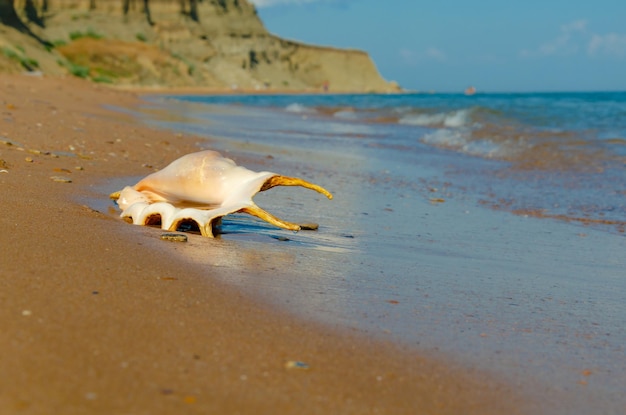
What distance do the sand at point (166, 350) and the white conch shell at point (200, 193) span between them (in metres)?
0.56

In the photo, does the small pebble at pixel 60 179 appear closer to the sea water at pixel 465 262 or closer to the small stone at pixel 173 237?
the sea water at pixel 465 262

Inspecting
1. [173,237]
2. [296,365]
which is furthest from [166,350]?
[173,237]

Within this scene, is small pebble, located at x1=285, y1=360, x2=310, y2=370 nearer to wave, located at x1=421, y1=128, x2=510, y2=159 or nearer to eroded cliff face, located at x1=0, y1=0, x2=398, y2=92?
wave, located at x1=421, y1=128, x2=510, y2=159

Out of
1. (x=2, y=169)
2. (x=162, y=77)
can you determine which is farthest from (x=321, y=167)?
(x=162, y=77)

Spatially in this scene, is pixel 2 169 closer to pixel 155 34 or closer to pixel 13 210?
pixel 13 210

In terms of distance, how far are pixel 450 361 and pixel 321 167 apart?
5894 mm

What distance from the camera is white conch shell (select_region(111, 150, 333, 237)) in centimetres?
361

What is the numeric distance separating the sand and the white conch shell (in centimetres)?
56

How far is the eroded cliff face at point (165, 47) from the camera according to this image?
4556 centimetres

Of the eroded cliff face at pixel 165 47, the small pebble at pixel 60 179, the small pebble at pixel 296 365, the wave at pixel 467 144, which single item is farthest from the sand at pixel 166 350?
the eroded cliff face at pixel 165 47

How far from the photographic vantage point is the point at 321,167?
7988 mm

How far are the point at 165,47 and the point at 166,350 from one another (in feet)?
189

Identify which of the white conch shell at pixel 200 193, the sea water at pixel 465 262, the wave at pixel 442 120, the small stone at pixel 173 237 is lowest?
the sea water at pixel 465 262

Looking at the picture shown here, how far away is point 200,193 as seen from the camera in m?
3.90
